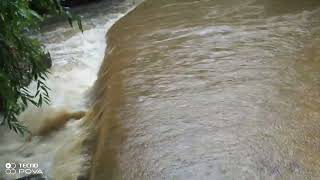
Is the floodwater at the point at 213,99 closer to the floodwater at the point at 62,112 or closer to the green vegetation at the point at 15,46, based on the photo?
the floodwater at the point at 62,112

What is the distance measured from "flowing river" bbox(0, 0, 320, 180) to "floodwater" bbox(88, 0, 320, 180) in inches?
0.4

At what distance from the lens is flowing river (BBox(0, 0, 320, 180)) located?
12.1 ft

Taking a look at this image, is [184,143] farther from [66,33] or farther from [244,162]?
[66,33]

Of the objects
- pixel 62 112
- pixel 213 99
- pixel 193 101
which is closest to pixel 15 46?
pixel 193 101

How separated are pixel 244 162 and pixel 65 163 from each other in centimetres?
163

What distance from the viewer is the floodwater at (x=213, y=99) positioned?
12.0 ft

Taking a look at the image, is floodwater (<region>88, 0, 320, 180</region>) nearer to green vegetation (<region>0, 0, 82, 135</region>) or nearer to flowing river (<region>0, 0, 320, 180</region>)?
flowing river (<region>0, 0, 320, 180</region>)

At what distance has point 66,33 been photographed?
8727 millimetres

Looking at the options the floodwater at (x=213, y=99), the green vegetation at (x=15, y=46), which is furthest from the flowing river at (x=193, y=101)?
the green vegetation at (x=15, y=46)

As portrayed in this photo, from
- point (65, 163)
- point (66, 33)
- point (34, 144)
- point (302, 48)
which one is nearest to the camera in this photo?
point (65, 163)

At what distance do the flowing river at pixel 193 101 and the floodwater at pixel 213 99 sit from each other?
1 cm

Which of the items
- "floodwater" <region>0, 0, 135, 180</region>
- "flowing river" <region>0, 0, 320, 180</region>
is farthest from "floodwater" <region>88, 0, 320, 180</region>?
"floodwater" <region>0, 0, 135, 180</region>

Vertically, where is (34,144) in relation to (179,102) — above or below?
below

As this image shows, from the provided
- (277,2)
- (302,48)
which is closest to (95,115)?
(302,48)
